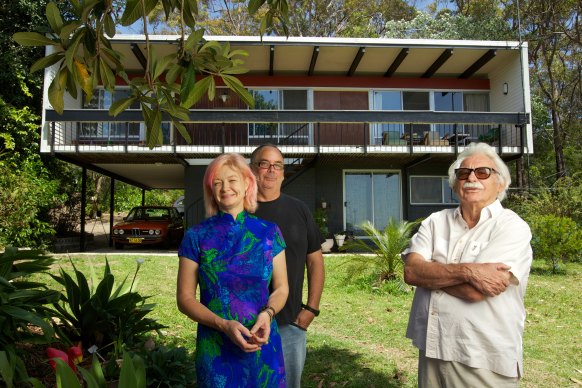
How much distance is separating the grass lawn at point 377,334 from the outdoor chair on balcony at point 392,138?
263 inches

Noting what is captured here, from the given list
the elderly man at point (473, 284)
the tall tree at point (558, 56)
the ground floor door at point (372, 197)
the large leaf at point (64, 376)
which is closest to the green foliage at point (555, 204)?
the ground floor door at point (372, 197)

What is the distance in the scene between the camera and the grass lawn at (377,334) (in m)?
4.22

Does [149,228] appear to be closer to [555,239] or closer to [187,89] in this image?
[555,239]

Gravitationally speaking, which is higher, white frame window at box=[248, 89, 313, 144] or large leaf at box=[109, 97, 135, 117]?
white frame window at box=[248, 89, 313, 144]

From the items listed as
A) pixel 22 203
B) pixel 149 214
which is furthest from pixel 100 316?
pixel 149 214

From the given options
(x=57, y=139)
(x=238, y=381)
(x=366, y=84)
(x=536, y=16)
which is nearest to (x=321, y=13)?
(x=536, y=16)

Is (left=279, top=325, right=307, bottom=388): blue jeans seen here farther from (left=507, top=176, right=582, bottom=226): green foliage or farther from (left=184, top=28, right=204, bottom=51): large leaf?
(left=507, top=176, right=582, bottom=226): green foliage

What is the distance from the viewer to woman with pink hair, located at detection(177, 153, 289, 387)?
6.46 feet

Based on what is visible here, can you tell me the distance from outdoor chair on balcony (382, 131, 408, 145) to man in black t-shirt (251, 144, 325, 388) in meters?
12.6

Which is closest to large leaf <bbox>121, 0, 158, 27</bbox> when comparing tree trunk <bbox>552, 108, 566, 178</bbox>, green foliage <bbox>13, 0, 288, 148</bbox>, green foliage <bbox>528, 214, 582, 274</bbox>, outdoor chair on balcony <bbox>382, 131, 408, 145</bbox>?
green foliage <bbox>13, 0, 288, 148</bbox>

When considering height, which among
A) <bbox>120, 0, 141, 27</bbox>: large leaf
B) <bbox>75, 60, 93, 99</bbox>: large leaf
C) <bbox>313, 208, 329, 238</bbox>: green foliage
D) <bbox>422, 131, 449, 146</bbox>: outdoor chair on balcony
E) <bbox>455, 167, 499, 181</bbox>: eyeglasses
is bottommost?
<bbox>313, 208, 329, 238</bbox>: green foliage

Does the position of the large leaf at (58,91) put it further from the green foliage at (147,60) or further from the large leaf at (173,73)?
the large leaf at (173,73)

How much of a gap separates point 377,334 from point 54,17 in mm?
4734

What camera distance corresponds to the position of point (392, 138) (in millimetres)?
15102
